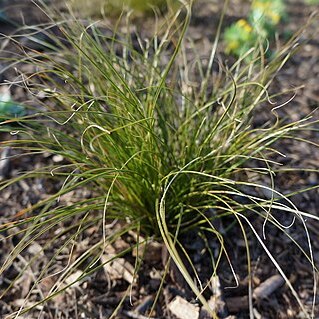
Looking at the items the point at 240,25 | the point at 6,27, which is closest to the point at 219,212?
the point at 240,25

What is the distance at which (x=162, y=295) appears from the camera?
5.01ft

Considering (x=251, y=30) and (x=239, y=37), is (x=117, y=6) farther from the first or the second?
(x=251, y=30)

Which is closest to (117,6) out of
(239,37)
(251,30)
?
(239,37)

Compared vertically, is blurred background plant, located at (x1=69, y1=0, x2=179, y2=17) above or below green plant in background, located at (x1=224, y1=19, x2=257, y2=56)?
below

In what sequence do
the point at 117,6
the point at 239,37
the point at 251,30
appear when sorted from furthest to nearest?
the point at 117,6
the point at 239,37
the point at 251,30

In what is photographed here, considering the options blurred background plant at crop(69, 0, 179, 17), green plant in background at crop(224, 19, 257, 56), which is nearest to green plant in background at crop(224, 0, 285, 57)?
green plant in background at crop(224, 19, 257, 56)

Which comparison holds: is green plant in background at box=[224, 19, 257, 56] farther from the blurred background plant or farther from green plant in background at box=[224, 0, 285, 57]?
the blurred background plant

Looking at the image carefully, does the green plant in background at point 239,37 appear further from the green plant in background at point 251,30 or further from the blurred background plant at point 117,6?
the blurred background plant at point 117,6

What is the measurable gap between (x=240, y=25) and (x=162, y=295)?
169 cm

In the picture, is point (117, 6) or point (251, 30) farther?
point (117, 6)

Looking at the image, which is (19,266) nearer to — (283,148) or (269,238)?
(269,238)

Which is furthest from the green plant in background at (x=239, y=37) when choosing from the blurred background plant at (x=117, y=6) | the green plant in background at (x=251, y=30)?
the blurred background plant at (x=117, y=6)

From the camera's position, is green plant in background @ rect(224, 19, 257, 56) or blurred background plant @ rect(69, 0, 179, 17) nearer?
green plant in background @ rect(224, 19, 257, 56)

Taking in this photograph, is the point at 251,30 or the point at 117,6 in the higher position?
the point at 251,30
